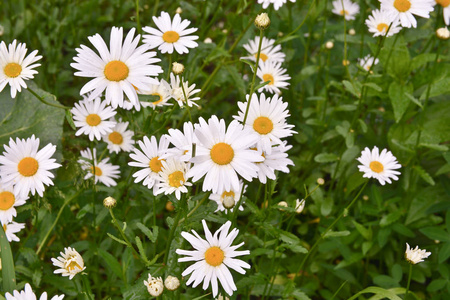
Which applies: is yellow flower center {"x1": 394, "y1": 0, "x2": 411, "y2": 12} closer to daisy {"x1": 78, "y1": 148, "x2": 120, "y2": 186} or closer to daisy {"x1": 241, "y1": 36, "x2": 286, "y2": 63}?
daisy {"x1": 241, "y1": 36, "x2": 286, "y2": 63}

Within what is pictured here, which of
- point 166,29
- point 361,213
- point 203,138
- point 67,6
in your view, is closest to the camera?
point 203,138

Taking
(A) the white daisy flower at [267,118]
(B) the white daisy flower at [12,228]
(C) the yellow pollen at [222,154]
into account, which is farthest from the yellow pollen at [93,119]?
(C) the yellow pollen at [222,154]

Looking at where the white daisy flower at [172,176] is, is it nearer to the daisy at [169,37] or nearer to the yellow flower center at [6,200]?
the daisy at [169,37]

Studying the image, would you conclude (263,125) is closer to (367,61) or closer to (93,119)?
(93,119)

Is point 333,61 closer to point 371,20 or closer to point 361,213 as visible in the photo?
point 371,20

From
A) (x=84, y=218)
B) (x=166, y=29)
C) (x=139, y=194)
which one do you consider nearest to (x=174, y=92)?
(x=166, y=29)

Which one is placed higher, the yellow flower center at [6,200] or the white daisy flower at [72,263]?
the yellow flower center at [6,200]
